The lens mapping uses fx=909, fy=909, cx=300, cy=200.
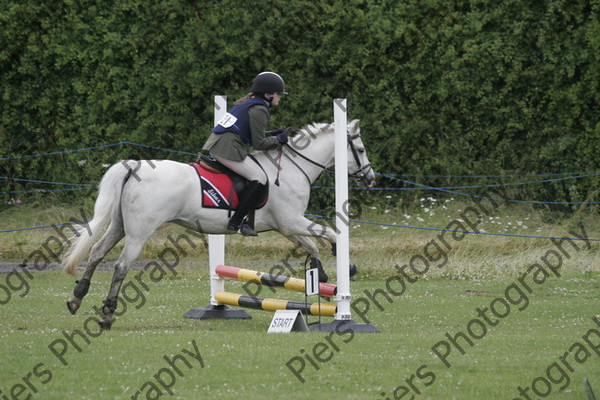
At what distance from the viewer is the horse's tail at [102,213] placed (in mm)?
9398

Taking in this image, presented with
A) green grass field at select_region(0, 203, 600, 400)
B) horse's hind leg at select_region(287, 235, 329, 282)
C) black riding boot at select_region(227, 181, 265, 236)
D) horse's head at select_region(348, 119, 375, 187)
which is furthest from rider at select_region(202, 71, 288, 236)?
green grass field at select_region(0, 203, 600, 400)

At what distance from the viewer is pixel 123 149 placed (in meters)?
17.2

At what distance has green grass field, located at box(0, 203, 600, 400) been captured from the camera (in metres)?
6.94

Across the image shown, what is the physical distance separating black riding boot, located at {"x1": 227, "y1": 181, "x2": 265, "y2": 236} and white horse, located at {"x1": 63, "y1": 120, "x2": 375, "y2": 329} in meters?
0.10

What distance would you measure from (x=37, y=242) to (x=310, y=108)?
17.9 feet

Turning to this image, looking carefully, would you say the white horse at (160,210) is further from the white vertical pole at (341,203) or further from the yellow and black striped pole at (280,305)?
the white vertical pole at (341,203)

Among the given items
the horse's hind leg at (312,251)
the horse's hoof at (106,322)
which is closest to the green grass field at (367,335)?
the horse's hoof at (106,322)

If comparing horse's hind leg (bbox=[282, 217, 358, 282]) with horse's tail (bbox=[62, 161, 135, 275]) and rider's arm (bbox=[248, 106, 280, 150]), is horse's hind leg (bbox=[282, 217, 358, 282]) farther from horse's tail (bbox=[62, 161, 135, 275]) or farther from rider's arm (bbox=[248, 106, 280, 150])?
horse's tail (bbox=[62, 161, 135, 275])

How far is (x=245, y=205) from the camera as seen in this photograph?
973 centimetres

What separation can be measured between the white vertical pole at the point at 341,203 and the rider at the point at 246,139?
936 mm

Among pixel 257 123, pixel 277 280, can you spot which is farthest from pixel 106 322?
pixel 257 123

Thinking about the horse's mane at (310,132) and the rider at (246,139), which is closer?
the rider at (246,139)

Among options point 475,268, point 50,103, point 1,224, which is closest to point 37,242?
point 1,224

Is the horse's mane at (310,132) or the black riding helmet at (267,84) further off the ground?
the black riding helmet at (267,84)
